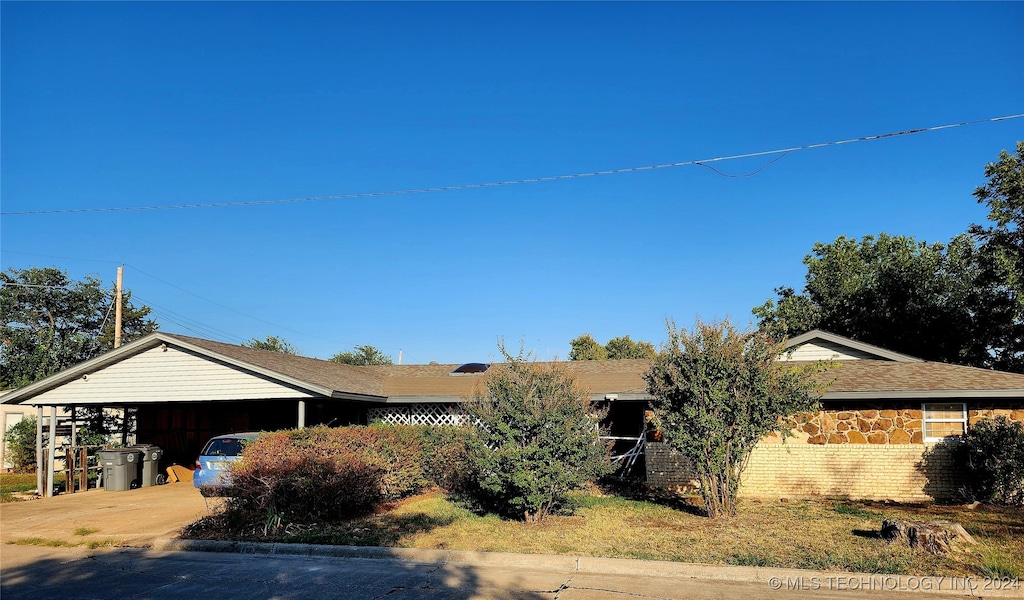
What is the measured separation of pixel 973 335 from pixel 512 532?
1011 inches

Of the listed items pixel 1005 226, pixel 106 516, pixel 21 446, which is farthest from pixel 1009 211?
pixel 21 446

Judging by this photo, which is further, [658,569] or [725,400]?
[725,400]

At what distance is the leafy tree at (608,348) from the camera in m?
54.8

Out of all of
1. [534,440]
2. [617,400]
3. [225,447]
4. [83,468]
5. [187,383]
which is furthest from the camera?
[83,468]

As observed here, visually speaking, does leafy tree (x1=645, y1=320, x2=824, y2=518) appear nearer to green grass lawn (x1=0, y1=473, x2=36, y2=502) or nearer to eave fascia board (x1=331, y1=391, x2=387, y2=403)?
eave fascia board (x1=331, y1=391, x2=387, y2=403)

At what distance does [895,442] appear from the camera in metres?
14.4

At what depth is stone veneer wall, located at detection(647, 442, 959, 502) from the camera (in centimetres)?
1408

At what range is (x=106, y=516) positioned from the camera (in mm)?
14023

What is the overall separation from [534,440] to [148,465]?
13.7m

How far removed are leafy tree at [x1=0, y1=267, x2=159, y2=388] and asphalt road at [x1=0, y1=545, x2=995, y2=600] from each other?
88.9ft

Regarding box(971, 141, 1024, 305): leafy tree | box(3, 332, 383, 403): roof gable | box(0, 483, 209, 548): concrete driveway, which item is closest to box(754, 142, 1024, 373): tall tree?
box(971, 141, 1024, 305): leafy tree

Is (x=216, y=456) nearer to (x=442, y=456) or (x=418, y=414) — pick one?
(x=442, y=456)

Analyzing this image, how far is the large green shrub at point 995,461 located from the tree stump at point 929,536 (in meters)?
4.78

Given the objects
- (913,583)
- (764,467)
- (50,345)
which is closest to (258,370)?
(764,467)
